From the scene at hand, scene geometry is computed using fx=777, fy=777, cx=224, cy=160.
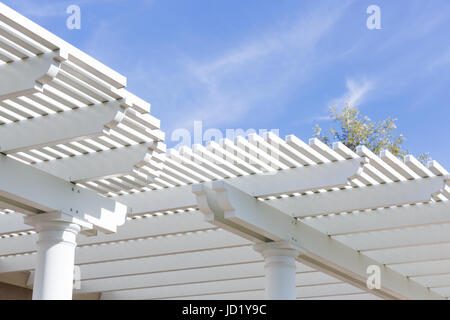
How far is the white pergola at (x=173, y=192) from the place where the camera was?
11430mm

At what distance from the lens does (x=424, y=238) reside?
1784 centimetres

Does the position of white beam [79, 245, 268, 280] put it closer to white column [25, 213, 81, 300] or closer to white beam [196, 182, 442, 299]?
white beam [196, 182, 442, 299]

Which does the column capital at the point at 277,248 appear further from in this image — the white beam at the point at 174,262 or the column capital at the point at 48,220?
the column capital at the point at 48,220

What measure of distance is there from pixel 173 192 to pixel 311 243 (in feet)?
10.8

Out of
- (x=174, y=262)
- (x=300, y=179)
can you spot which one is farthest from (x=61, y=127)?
(x=174, y=262)

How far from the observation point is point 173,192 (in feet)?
51.3

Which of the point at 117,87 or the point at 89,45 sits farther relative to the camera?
the point at 89,45

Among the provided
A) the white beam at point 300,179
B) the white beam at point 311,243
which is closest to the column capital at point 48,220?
the white beam at point 311,243

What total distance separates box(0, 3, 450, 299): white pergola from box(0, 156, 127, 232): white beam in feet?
0.08

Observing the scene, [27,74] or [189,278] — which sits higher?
[27,74]

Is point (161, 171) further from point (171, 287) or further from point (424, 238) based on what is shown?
point (171, 287)

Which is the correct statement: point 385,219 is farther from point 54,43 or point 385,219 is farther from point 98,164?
point 54,43
